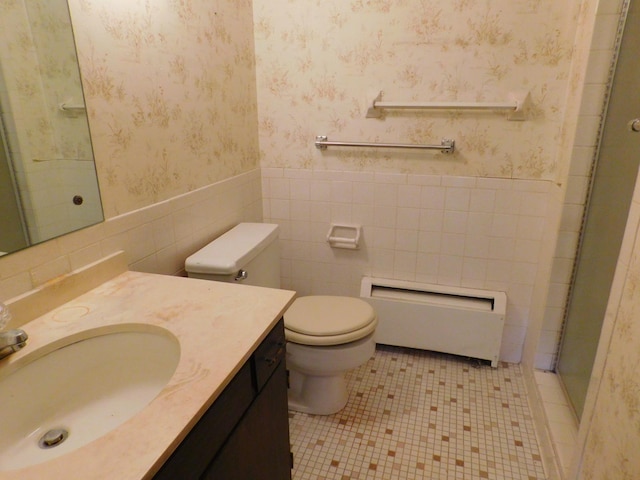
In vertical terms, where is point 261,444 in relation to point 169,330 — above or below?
below

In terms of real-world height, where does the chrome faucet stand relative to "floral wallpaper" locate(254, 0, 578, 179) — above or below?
below

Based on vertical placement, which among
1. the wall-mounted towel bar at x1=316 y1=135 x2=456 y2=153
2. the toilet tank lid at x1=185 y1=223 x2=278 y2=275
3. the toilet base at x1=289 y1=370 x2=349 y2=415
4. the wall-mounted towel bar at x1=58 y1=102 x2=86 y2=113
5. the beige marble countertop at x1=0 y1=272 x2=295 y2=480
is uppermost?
the wall-mounted towel bar at x1=58 y1=102 x2=86 y2=113

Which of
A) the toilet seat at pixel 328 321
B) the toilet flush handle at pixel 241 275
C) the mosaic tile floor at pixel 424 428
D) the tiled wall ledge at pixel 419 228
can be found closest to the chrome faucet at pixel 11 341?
the toilet flush handle at pixel 241 275

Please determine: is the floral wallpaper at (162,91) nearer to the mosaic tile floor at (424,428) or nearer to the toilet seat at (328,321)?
the toilet seat at (328,321)

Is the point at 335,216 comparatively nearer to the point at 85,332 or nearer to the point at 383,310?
the point at 383,310

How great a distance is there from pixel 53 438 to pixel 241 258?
2.53ft

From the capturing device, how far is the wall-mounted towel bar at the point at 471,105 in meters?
1.76

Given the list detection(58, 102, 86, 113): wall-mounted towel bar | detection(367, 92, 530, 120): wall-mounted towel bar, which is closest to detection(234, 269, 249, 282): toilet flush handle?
detection(58, 102, 86, 113): wall-mounted towel bar

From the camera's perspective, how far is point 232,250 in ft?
4.99

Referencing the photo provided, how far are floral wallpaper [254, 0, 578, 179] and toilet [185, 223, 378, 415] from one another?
65 centimetres

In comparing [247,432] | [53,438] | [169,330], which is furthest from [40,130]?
[247,432]

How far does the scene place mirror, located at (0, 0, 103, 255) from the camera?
941 millimetres

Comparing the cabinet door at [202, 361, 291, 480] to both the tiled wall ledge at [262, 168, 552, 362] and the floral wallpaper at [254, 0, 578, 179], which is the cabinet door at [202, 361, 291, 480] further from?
the floral wallpaper at [254, 0, 578, 179]

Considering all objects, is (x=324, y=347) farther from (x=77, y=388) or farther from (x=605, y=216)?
(x=605, y=216)
